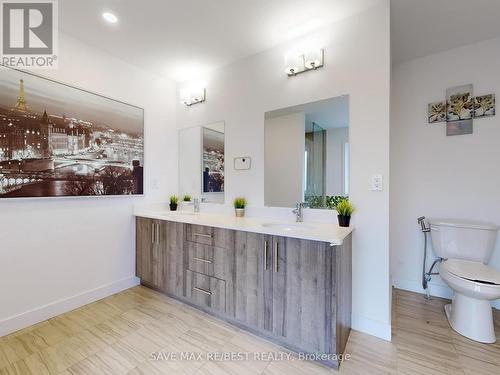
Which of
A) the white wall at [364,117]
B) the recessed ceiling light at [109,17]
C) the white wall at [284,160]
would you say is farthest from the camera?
the white wall at [284,160]

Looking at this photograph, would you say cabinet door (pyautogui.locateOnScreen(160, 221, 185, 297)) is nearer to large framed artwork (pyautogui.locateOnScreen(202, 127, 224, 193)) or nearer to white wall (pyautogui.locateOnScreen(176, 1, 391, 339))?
large framed artwork (pyautogui.locateOnScreen(202, 127, 224, 193))

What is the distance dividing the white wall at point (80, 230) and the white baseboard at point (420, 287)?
2916 millimetres

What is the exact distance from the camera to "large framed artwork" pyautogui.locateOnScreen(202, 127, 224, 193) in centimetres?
265

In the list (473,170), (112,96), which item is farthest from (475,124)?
(112,96)

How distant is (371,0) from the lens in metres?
1.71

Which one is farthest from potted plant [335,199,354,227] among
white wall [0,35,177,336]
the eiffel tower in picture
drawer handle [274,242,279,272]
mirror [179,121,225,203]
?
the eiffel tower in picture

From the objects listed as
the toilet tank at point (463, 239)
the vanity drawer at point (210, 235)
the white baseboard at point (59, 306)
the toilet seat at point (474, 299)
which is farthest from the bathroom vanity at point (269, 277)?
the toilet tank at point (463, 239)

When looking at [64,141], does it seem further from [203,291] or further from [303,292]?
[303,292]

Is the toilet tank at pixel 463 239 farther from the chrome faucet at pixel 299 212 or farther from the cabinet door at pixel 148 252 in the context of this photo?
the cabinet door at pixel 148 252

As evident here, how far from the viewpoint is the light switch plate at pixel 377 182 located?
176 cm

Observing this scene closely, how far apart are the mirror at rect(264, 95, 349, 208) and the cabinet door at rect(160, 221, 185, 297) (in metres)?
0.92

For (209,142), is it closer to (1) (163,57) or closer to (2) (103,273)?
(1) (163,57)

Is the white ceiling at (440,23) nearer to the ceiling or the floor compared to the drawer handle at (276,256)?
nearer to the ceiling

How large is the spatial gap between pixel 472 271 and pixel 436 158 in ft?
3.69
